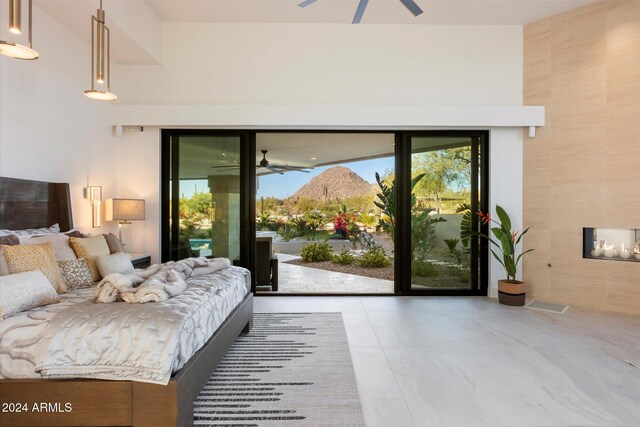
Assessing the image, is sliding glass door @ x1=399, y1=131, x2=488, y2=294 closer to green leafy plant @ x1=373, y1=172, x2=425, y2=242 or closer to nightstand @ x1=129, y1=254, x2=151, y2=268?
green leafy plant @ x1=373, y1=172, x2=425, y2=242

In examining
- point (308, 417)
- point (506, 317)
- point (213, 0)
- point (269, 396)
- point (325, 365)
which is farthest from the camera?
point (213, 0)

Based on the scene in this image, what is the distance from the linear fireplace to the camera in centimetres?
471

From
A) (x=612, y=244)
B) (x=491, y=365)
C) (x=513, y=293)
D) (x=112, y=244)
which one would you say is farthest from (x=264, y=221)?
(x=612, y=244)

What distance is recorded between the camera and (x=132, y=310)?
2.09 m

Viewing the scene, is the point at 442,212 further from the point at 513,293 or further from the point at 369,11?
the point at 369,11

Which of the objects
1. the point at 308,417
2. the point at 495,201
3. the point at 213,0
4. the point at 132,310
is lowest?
the point at 308,417

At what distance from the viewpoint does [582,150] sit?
493 centimetres

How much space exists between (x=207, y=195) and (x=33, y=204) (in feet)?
7.09

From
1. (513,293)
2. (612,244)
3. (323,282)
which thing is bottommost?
(323,282)

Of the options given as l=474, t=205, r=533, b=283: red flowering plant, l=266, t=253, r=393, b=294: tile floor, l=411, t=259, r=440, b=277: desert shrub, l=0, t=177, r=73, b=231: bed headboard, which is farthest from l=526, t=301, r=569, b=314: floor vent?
l=0, t=177, r=73, b=231: bed headboard

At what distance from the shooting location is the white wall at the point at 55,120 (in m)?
3.48

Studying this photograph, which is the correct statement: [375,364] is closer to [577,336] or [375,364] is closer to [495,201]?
[577,336]

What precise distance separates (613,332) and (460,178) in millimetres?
2625

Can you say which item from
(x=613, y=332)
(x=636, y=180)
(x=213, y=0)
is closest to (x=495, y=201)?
(x=636, y=180)
